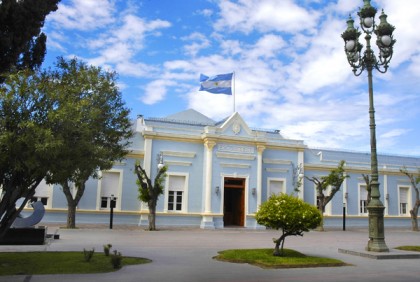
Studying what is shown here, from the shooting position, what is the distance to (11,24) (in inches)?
359

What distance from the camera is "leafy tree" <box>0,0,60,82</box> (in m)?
8.99

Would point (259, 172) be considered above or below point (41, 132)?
above

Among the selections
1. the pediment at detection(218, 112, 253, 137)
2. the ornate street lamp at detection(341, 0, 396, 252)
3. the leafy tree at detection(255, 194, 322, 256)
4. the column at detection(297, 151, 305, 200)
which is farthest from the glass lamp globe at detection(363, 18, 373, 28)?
the column at detection(297, 151, 305, 200)

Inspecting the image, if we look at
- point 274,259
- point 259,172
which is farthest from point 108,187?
point 274,259

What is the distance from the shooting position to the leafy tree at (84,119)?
834 centimetres

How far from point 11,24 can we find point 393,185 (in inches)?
1252

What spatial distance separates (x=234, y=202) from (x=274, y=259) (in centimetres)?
1754

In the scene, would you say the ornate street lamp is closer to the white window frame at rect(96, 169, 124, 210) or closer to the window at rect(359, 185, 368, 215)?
the white window frame at rect(96, 169, 124, 210)

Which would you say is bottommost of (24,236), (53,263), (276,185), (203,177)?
(53,263)

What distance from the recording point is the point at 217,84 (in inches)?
1144

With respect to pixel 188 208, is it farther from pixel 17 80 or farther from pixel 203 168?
pixel 17 80

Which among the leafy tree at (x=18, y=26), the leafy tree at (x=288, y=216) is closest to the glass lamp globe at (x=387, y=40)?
the leafy tree at (x=288, y=216)

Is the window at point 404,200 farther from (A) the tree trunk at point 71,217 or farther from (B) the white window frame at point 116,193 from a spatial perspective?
(A) the tree trunk at point 71,217

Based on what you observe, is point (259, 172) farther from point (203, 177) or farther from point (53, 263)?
point (53, 263)
